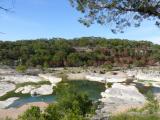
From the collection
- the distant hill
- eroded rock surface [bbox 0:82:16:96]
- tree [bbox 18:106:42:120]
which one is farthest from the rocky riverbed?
the distant hill

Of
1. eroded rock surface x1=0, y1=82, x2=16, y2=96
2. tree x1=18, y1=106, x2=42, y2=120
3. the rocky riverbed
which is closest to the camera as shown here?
tree x1=18, y1=106, x2=42, y2=120

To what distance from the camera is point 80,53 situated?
149 metres

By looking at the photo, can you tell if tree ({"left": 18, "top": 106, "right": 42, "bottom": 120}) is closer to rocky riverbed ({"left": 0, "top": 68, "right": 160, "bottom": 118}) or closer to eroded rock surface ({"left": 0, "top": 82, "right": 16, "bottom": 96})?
rocky riverbed ({"left": 0, "top": 68, "right": 160, "bottom": 118})

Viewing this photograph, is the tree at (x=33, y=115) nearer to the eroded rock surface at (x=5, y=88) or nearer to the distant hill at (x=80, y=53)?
the eroded rock surface at (x=5, y=88)

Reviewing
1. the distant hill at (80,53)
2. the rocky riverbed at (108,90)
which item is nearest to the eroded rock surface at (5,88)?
the rocky riverbed at (108,90)

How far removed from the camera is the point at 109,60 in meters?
153

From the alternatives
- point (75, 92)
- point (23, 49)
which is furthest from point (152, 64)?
point (75, 92)

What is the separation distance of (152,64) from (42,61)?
132 ft

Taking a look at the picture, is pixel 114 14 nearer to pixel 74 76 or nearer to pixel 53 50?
pixel 74 76

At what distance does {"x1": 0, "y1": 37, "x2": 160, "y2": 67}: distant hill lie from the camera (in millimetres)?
138762

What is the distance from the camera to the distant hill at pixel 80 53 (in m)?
139

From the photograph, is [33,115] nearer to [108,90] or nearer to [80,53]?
[108,90]

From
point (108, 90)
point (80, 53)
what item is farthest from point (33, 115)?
point (80, 53)

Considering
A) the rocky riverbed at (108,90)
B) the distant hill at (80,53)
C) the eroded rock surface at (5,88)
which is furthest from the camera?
the distant hill at (80,53)
